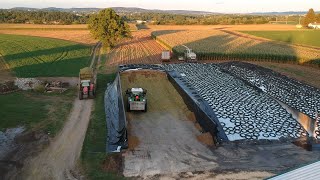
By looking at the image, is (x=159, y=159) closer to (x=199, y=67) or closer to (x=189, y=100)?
(x=189, y=100)

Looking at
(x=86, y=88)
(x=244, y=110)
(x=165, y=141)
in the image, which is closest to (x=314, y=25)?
(x=244, y=110)

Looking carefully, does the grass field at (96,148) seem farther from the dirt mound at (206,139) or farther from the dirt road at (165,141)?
the dirt mound at (206,139)

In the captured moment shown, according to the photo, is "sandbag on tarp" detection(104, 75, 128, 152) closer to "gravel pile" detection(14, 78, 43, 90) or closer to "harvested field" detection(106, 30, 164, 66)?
"gravel pile" detection(14, 78, 43, 90)

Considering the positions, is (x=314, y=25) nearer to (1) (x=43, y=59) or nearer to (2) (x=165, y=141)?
(1) (x=43, y=59)

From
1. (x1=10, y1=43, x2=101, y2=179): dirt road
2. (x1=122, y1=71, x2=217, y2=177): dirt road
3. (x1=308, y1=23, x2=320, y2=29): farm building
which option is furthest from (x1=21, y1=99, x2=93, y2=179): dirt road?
(x1=308, y1=23, x2=320, y2=29): farm building

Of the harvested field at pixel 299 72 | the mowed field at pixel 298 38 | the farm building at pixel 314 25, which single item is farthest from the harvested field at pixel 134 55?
the farm building at pixel 314 25

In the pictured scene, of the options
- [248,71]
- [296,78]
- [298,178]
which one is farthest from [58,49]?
[298,178]
